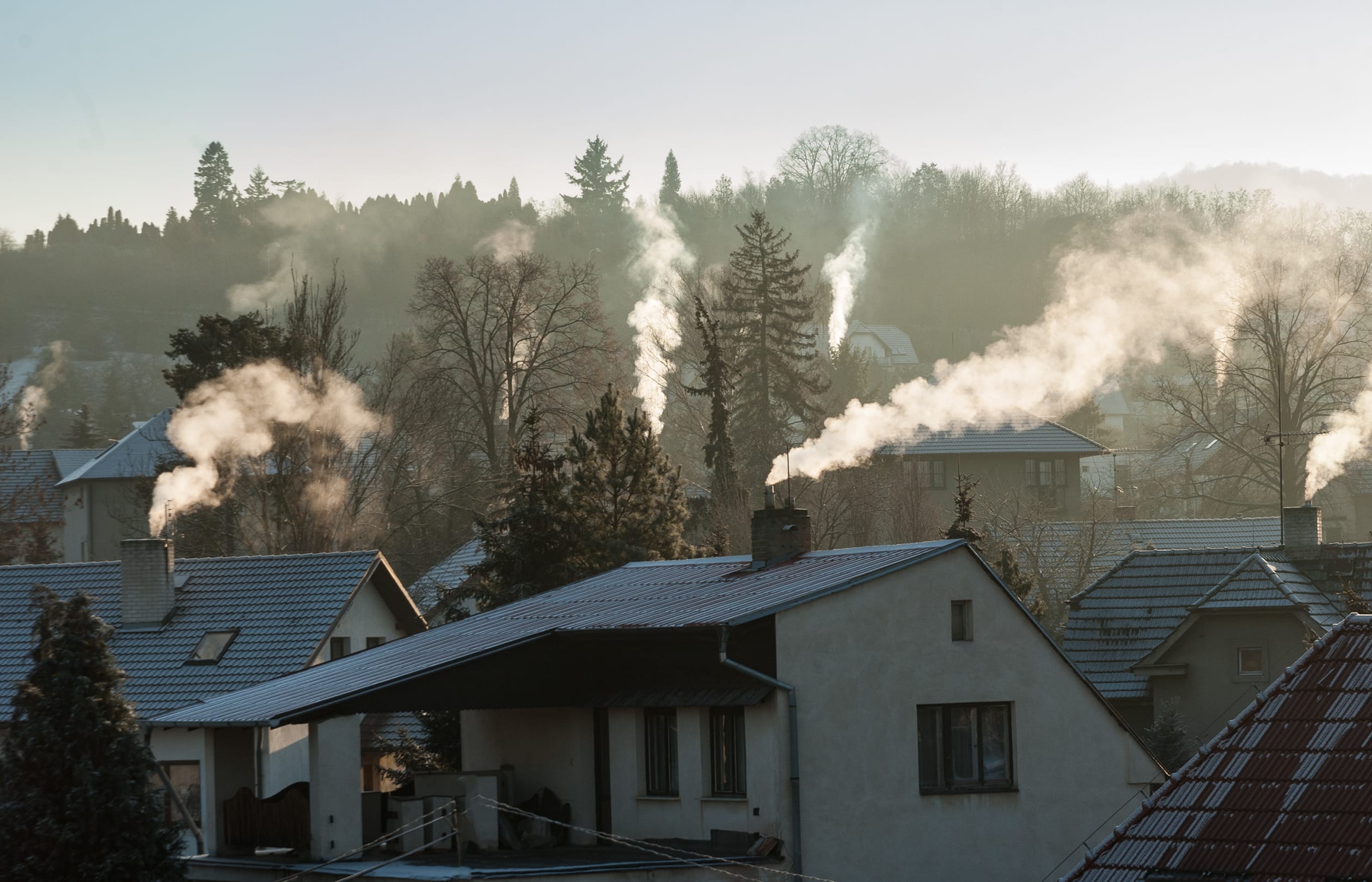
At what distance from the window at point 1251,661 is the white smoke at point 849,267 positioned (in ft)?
209

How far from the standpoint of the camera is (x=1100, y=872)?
538 inches

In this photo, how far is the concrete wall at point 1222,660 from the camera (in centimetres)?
3212

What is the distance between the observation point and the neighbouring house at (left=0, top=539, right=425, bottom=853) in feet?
99.1

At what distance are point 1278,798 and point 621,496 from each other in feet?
72.7

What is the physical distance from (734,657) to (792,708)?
3.06ft

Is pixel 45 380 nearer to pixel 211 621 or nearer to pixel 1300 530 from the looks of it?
pixel 211 621

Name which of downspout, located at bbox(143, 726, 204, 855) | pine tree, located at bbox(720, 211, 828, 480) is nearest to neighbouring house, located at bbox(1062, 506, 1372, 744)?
downspout, located at bbox(143, 726, 204, 855)

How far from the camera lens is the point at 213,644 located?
32.0 metres

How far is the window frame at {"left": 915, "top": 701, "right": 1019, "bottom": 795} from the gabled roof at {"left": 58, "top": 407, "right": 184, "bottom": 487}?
48886mm

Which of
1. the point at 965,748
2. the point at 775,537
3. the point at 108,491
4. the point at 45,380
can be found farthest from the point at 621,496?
the point at 45,380

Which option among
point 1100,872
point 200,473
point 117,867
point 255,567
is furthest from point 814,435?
point 1100,872

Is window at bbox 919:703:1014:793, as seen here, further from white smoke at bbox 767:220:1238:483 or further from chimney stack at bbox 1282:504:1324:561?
chimney stack at bbox 1282:504:1324:561

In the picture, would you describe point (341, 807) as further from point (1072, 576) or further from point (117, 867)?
point (1072, 576)

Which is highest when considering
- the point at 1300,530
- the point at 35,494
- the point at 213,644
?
the point at 35,494
